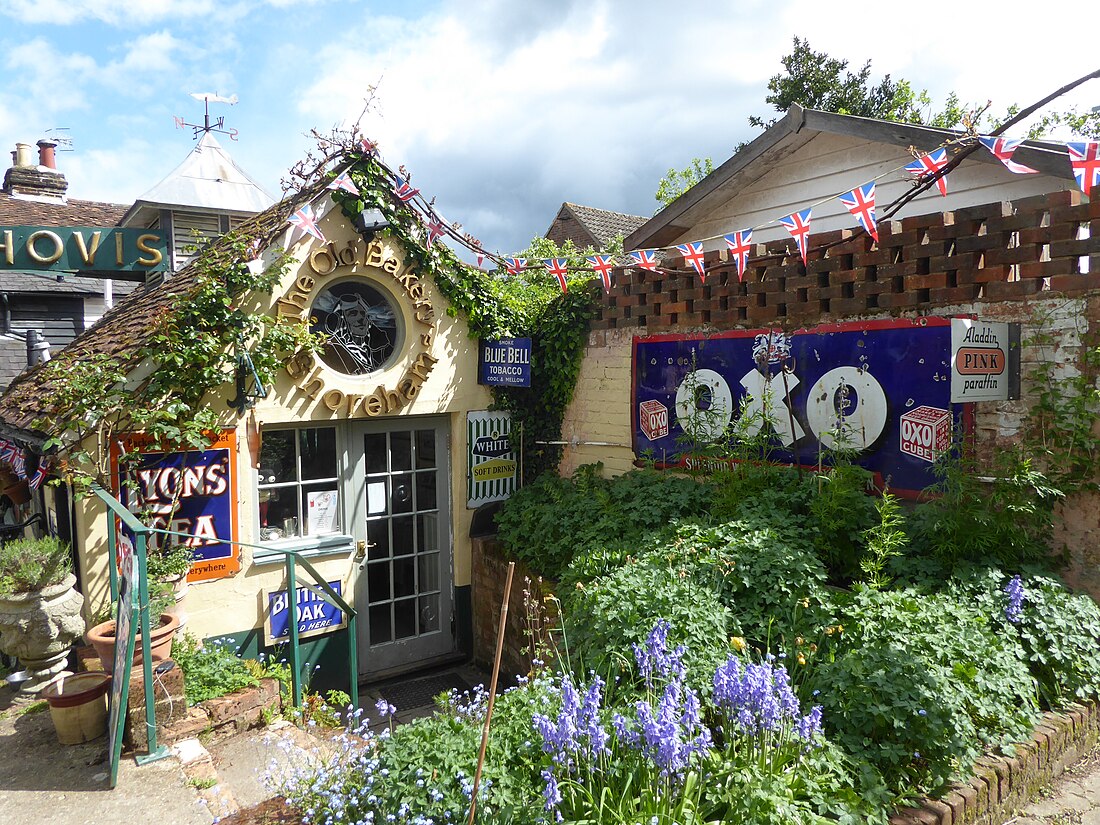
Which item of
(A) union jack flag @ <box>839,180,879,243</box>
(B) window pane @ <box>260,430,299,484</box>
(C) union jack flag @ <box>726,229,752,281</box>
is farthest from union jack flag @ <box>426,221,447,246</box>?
(A) union jack flag @ <box>839,180,879,243</box>

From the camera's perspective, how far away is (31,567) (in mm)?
5137

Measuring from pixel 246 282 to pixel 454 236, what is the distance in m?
2.23

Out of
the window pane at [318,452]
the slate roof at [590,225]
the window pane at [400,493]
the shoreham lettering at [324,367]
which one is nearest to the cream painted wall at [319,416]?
the shoreham lettering at [324,367]

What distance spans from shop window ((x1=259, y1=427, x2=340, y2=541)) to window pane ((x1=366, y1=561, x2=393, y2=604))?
0.63 meters

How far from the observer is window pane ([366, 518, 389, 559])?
7.41 metres

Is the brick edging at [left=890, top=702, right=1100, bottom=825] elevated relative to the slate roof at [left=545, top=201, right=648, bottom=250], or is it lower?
lower

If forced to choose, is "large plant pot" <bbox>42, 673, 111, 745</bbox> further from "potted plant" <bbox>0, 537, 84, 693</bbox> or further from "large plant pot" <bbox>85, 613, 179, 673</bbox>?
"potted plant" <bbox>0, 537, 84, 693</bbox>

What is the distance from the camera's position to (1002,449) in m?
4.77

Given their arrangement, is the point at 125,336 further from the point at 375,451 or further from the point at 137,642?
the point at 137,642

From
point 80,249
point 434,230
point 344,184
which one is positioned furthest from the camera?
point 80,249

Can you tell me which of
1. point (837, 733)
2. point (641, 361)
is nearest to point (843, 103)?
point (641, 361)

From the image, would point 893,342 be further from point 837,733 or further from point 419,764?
point 419,764

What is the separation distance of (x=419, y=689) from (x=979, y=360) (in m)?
5.96

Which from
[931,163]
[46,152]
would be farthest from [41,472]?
[46,152]
